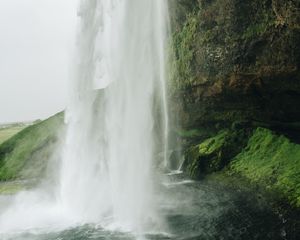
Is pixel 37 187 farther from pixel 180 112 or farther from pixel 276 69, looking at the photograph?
pixel 276 69

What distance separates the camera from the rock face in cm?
2462

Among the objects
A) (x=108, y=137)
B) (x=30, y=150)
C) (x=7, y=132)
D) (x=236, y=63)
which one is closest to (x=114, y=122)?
(x=108, y=137)

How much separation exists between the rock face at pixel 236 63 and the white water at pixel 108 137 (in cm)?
356

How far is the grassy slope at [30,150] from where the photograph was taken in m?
47.7

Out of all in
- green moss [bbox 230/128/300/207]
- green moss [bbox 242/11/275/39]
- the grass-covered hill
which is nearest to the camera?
green moss [bbox 230/128/300/207]

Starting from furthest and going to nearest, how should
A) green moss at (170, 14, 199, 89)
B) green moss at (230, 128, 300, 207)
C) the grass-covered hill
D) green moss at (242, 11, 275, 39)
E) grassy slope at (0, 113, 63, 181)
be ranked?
the grass-covered hill → grassy slope at (0, 113, 63, 181) → green moss at (170, 14, 199, 89) → green moss at (242, 11, 275, 39) → green moss at (230, 128, 300, 207)

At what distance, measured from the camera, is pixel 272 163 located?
88.6ft

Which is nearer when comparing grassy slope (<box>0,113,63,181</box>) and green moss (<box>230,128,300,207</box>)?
green moss (<box>230,128,300,207</box>)

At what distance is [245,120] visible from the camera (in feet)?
107

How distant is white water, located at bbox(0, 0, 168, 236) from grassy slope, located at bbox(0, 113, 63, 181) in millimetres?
15525

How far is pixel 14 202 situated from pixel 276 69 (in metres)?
20.7

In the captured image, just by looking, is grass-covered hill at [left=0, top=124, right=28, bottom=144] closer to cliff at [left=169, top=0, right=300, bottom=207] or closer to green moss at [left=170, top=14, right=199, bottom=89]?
green moss at [left=170, top=14, right=199, bottom=89]

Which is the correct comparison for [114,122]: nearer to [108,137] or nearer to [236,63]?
[108,137]

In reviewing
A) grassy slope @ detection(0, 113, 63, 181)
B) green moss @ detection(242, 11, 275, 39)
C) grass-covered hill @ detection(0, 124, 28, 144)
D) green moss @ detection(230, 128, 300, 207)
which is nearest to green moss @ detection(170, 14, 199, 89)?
green moss @ detection(242, 11, 275, 39)
